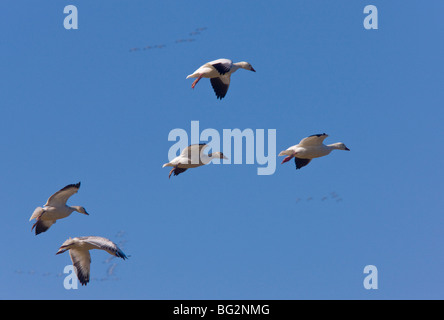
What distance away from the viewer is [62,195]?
21.3 metres

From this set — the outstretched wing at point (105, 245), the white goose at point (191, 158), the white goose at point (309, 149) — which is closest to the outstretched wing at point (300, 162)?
the white goose at point (309, 149)

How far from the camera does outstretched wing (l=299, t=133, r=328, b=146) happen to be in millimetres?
21141

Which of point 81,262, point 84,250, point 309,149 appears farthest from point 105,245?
point 309,149

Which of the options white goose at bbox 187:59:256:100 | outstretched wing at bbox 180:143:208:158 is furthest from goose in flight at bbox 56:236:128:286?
white goose at bbox 187:59:256:100

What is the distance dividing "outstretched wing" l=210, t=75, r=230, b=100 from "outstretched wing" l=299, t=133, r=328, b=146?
2.00m

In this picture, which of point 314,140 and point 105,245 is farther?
point 314,140

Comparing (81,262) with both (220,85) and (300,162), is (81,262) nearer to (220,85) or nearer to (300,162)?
(220,85)

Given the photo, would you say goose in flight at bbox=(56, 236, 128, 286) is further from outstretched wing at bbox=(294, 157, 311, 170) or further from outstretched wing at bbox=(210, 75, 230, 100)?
outstretched wing at bbox=(294, 157, 311, 170)

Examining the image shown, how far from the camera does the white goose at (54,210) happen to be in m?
21.2

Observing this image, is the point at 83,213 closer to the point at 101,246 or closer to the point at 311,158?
the point at 101,246

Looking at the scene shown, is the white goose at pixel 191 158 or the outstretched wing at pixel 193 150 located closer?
the outstretched wing at pixel 193 150

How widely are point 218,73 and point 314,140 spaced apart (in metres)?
2.33

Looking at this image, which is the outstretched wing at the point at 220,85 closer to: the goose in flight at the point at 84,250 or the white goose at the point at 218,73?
the white goose at the point at 218,73
